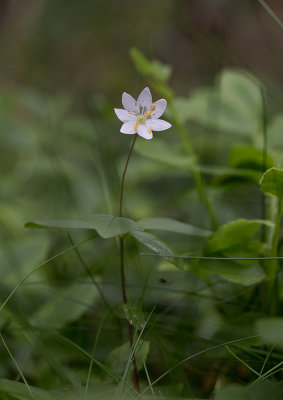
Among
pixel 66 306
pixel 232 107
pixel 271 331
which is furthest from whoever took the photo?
pixel 232 107

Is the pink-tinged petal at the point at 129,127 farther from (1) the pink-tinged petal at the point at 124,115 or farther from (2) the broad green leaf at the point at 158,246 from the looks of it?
(2) the broad green leaf at the point at 158,246

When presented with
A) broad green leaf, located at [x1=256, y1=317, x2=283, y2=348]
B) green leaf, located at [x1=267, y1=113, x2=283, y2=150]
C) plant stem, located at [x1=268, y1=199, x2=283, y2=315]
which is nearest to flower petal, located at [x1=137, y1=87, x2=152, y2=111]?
plant stem, located at [x1=268, y1=199, x2=283, y2=315]

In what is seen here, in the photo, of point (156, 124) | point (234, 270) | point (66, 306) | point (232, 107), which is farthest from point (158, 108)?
point (232, 107)

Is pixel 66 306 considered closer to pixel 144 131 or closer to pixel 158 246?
pixel 158 246

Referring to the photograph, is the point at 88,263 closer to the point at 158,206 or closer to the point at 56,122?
the point at 158,206

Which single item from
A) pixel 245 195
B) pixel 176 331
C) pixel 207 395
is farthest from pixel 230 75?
pixel 207 395

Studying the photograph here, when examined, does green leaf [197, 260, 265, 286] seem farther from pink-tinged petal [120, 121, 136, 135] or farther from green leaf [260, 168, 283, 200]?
pink-tinged petal [120, 121, 136, 135]

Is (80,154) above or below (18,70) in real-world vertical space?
below
